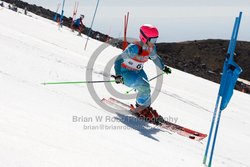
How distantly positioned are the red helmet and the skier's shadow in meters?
1.74

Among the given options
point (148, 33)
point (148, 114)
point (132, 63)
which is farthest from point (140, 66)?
point (148, 114)

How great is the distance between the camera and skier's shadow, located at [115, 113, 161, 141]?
5945mm

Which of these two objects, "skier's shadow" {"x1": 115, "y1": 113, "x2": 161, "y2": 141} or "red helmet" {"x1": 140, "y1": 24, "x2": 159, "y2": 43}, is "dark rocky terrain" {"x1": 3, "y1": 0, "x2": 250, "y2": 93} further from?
"skier's shadow" {"x1": 115, "y1": 113, "x2": 161, "y2": 141}

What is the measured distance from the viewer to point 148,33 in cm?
691

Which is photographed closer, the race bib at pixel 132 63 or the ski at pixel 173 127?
the ski at pixel 173 127

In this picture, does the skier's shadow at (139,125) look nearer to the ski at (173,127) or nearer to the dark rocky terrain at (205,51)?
the ski at (173,127)

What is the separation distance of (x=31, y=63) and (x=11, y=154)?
5.75 meters

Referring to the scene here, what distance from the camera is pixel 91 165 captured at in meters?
2.97

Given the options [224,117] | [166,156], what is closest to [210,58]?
[224,117]

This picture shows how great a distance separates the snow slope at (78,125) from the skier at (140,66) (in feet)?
1.77

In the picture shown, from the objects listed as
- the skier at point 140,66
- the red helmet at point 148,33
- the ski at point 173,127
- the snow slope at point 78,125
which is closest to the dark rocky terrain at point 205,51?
the snow slope at point 78,125

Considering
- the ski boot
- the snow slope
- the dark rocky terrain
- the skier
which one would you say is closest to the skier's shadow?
the snow slope

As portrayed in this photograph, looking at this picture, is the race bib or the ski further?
the race bib

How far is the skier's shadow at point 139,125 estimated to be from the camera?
5.95 meters
